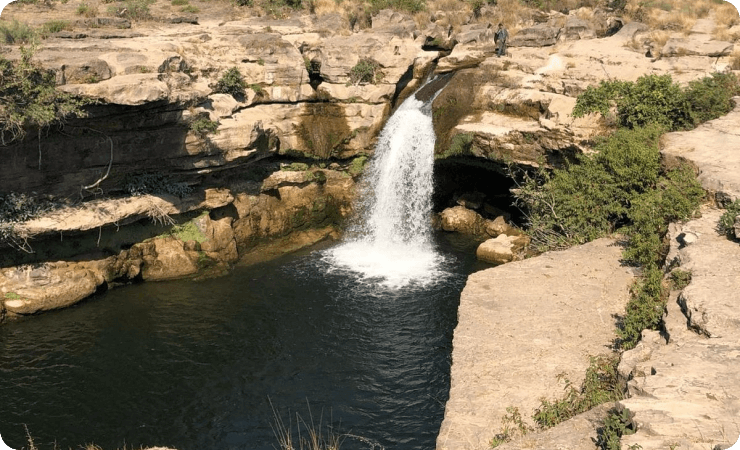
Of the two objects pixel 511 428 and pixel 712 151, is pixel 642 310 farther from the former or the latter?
pixel 712 151

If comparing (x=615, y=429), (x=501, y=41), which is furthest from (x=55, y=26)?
(x=615, y=429)

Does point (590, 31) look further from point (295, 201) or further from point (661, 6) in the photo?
point (295, 201)

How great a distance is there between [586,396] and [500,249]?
17.3m

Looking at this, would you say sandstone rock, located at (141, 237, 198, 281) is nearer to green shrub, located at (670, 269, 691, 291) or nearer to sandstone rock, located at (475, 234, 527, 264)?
sandstone rock, located at (475, 234, 527, 264)

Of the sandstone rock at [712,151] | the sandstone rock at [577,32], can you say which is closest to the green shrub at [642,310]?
the sandstone rock at [712,151]

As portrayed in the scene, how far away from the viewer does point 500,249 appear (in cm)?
3108

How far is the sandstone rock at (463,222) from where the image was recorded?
35281 millimetres

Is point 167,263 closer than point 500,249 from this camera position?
Yes

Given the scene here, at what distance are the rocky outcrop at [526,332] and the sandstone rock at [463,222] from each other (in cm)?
1352

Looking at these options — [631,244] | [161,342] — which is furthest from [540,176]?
[161,342]

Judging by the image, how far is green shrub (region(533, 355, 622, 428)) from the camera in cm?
1363

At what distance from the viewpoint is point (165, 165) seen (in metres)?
29.4

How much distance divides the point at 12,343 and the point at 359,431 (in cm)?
1477

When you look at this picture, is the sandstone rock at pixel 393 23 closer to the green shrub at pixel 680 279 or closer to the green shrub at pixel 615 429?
the green shrub at pixel 680 279
